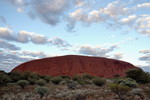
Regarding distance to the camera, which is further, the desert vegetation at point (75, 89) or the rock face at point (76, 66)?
the rock face at point (76, 66)

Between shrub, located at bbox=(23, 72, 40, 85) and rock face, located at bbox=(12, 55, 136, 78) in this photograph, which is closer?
shrub, located at bbox=(23, 72, 40, 85)

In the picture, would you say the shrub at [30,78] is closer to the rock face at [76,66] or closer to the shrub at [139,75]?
the shrub at [139,75]

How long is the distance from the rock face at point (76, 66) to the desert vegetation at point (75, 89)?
3859cm

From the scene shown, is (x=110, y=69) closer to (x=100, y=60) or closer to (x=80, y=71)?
(x=100, y=60)

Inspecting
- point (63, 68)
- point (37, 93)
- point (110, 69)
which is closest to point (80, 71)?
point (63, 68)

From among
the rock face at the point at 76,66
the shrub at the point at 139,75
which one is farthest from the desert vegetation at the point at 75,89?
the rock face at the point at 76,66

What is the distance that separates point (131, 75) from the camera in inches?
1035

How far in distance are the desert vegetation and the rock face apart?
38585 millimetres

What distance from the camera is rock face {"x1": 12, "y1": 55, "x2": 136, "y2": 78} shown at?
6513 centimetres

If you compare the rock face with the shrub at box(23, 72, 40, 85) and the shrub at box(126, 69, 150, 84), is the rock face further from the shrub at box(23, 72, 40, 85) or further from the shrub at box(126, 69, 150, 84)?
the shrub at box(126, 69, 150, 84)

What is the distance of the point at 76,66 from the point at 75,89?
166 feet

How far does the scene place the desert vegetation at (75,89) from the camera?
11.5m

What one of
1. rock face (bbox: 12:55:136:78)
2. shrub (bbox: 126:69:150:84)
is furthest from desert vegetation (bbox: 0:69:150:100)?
rock face (bbox: 12:55:136:78)

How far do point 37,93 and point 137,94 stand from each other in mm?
8191
